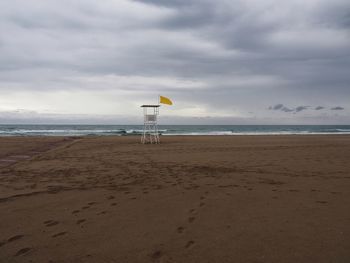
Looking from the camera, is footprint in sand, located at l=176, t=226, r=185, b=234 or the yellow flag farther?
the yellow flag

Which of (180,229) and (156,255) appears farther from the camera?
(180,229)

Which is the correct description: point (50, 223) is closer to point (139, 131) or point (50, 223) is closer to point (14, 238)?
point (14, 238)

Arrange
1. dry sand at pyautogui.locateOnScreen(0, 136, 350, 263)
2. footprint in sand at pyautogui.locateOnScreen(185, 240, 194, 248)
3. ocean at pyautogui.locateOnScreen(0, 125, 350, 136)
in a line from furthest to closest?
1. ocean at pyautogui.locateOnScreen(0, 125, 350, 136)
2. footprint in sand at pyautogui.locateOnScreen(185, 240, 194, 248)
3. dry sand at pyautogui.locateOnScreen(0, 136, 350, 263)

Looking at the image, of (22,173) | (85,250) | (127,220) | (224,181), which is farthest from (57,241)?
(22,173)

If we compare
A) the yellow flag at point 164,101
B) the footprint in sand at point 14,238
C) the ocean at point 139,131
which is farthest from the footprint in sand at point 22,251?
the ocean at point 139,131

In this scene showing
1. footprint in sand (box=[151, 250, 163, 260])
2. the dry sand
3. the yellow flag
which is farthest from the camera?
the yellow flag

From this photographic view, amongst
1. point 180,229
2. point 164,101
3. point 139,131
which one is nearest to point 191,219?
point 180,229

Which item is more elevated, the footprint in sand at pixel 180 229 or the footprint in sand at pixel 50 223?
the footprint in sand at pixel 180 229

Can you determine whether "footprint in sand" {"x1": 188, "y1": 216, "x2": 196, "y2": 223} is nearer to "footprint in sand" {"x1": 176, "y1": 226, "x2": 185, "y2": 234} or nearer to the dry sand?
the dry sand

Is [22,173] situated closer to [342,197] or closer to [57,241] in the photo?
[57,241]

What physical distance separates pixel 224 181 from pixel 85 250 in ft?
15.0

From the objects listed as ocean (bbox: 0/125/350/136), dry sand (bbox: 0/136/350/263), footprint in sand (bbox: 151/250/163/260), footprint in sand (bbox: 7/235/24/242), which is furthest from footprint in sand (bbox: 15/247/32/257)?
ocean (bbox: 0/125/350/136)

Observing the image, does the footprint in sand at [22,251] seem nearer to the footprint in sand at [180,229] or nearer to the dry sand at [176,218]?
the dry sand at [176,218]

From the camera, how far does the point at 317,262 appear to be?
10.3ft
